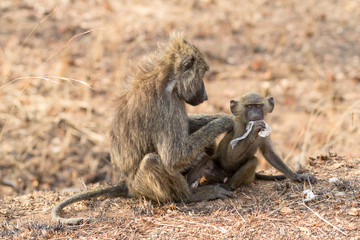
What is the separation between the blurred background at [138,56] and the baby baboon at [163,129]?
1.50m

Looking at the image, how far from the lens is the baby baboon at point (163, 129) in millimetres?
4207

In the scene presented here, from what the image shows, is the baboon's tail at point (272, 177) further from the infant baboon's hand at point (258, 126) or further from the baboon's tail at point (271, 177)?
the infant baboon's hand at point (258, 126)

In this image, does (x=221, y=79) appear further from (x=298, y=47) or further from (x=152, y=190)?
(x=152, y=190)

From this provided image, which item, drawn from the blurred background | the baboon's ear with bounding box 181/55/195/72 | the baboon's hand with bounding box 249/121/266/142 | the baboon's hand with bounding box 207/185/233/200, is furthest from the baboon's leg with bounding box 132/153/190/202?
the blurred background

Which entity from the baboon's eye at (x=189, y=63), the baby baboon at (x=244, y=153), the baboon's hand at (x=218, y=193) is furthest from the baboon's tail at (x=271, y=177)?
the baboon's eye at (x=189, y=63)

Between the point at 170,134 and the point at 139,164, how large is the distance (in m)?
0.51

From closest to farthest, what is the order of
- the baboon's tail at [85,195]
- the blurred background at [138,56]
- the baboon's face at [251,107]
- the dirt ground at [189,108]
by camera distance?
the dirt ground at [189,108]
the baboon's tail at [85,195]
the baboon's face at [251,107]
the blurred background at [138,56]

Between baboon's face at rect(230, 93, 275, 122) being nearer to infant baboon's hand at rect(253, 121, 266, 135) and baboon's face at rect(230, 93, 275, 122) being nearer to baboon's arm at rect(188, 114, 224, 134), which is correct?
infant baboon's hand at rect(253, 121, 266, 135)

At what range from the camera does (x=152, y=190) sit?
4.31 meters

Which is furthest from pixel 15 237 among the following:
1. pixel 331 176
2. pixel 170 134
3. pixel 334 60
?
pixel 334 60

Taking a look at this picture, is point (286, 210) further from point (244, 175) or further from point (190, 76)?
point (190, 76)

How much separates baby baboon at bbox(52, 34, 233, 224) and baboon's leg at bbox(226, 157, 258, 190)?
201 mm

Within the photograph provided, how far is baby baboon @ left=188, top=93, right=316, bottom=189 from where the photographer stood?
4336 mm

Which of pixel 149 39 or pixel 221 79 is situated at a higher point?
pixel 149 39
